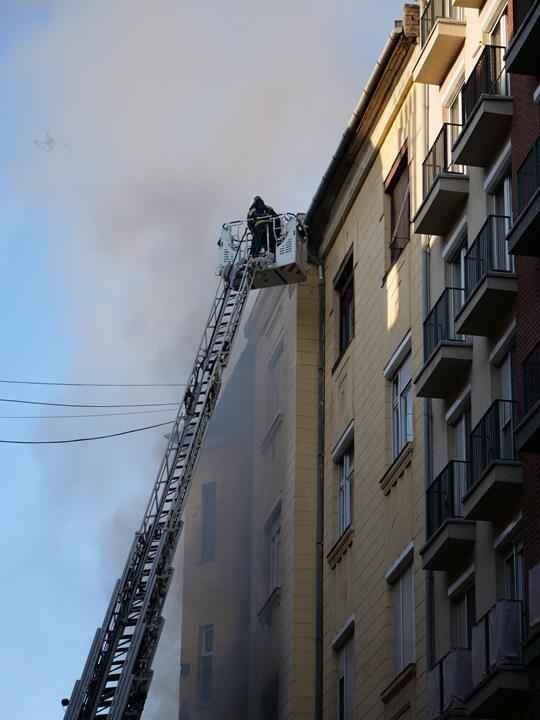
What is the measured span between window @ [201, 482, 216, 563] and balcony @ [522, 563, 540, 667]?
65.0 feet

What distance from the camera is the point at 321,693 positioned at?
2638 centimetres

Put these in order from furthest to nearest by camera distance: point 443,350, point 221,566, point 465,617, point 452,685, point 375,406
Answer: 1. point 221,566
2. point 375,406
3. point 443,350
4. point 465,617
5. point 452,685

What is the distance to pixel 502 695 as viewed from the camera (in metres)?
17.3

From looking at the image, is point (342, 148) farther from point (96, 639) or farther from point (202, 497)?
Result: point (202, 497)

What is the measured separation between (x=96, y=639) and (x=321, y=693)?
426 centimetres

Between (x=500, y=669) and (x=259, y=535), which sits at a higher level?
(x=259, y=535)

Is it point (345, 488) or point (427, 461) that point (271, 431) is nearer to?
point (345, 488)

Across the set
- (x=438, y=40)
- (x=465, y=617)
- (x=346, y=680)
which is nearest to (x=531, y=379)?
(x=465, y=617)

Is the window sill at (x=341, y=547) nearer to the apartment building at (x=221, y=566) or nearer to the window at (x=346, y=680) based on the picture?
the window at (x=346, y=680)


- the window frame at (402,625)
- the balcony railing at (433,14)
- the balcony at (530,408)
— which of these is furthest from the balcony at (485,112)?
the window frame at (402,625)

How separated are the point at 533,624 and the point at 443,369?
5.30 metres

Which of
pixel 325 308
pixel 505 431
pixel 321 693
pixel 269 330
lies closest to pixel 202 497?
pixel 269 330

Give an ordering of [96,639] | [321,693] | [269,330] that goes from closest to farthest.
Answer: [96,639], [321,693], [269,330]

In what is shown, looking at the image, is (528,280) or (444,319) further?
(444,319)
